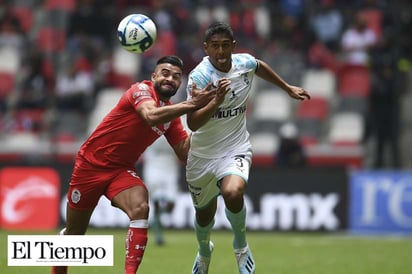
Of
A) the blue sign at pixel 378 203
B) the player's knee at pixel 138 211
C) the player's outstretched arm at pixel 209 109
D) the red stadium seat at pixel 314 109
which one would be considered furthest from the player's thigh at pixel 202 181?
the red stadium seat at pixel 314 109

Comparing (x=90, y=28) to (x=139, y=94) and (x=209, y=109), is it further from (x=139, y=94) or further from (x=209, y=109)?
(x=209, y=109)

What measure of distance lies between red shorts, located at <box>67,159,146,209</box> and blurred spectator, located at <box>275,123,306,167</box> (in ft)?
36.4

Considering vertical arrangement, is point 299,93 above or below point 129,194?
above

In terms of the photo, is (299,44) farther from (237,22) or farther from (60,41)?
(60,41)

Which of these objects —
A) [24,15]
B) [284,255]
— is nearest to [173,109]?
[284,255]

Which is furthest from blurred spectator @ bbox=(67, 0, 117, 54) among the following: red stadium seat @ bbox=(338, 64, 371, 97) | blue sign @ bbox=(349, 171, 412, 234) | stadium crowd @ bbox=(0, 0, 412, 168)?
blue sign @ bbox=(349, 171, 412, 234)

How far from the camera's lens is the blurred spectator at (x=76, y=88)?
24.3 metres

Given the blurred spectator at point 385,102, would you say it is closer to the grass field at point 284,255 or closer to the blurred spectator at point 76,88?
the grass field at point 284,255

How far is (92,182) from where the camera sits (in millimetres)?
10656

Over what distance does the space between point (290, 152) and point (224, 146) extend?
10.9 metres

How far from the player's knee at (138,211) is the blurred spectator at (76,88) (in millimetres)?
14259

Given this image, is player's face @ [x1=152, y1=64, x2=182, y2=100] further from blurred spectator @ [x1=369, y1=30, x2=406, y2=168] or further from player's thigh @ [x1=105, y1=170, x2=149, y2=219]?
blurred spectator @ [x1=369, y1=30, x2=406, y2=168]

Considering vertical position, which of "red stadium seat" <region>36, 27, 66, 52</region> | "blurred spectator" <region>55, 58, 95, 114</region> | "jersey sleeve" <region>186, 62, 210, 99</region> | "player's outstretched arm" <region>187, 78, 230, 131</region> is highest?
"red stadium seat" <region>36, 27, 66, 52</region>

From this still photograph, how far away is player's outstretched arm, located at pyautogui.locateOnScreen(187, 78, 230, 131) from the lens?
9.91 meters
